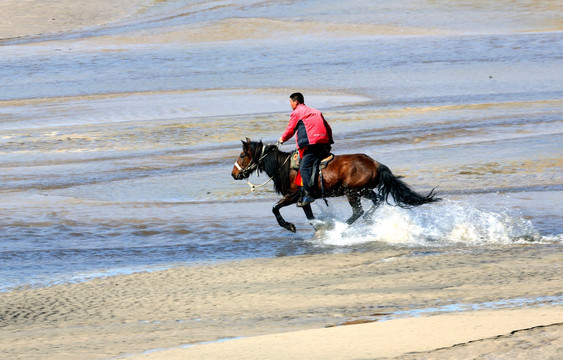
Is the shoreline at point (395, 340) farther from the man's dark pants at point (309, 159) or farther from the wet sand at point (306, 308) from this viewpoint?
the man's dark pants at point (309, 159)

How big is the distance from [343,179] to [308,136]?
0.70 m

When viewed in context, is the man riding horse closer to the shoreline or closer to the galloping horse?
the galloping horse

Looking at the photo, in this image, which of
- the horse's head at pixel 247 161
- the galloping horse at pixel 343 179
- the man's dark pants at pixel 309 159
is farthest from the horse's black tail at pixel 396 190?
the horse's head at pixel 247 161

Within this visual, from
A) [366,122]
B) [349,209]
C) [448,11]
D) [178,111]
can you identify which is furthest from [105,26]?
[349,209]

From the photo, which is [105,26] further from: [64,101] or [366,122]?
[366,122]

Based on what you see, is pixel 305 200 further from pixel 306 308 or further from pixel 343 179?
pixel 306 308

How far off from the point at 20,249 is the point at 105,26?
3618cm

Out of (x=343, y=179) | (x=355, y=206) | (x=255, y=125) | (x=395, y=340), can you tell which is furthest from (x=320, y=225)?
(x=255, y=125)

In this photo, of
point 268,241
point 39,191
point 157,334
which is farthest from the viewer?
point 39,191

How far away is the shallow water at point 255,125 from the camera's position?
12.1m

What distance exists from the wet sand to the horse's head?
197 centimetres

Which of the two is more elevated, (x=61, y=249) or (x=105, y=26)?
(x=105, y=26)

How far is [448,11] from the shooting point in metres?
45.2

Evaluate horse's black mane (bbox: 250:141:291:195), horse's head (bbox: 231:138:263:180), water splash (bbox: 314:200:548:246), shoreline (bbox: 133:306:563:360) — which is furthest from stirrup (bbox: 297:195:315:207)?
shoreline (bbox: 133:306:563:360)
